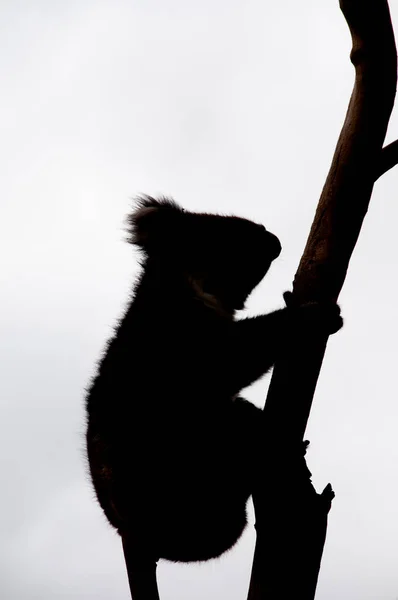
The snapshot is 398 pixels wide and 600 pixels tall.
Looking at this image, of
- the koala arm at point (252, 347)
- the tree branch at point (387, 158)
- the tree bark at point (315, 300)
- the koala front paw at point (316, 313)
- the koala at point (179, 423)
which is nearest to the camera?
the tree bark at point (315, 300)

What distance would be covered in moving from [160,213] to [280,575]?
2.34m

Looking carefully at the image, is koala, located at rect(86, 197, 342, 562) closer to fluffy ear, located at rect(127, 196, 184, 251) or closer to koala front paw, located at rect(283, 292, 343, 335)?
koala front paw, located at rect(283, 292, 343, 335)

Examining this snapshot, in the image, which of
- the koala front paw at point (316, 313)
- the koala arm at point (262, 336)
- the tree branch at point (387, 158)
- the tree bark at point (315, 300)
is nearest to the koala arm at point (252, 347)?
the koala arm at point (262, 336)

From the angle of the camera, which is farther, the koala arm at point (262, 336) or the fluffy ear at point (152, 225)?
the fluffy ear at point (152, 225)

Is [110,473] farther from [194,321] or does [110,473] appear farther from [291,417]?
[291,417]

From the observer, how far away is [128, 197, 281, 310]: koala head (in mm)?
4344

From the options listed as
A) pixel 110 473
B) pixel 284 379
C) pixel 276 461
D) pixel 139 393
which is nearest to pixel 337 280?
pixel 284 379

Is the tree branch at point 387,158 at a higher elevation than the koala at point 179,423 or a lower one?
higher

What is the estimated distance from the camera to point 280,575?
3064 mm

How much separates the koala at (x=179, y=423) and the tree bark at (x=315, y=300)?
0.31 metres

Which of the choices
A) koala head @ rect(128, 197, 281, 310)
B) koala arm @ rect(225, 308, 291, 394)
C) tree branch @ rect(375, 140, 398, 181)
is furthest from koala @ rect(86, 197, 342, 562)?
tree branch @ rect(375, 140, 398, 181)

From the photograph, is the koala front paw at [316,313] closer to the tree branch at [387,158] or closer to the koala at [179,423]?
the koala at [179,423]

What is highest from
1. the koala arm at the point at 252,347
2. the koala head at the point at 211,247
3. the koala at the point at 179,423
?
the koala head at the point at 211,247

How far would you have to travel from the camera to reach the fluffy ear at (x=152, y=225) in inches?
171
